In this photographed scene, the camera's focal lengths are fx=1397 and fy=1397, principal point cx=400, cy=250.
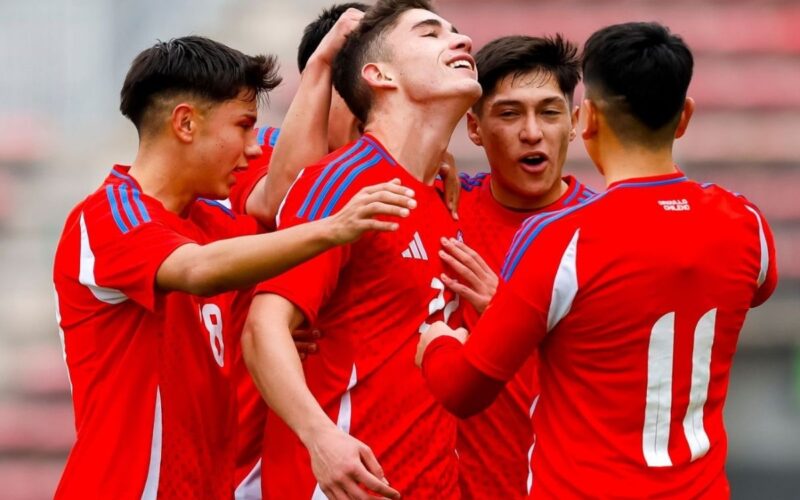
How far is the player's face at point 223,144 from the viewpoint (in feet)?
12.1

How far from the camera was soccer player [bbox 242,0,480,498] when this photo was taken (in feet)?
10.7

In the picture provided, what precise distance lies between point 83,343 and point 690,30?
14.8 feet

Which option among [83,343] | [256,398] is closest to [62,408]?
[256,398]

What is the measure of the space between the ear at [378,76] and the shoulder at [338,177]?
0.57ft

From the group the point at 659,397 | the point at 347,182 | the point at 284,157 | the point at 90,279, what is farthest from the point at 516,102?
the point at 90,279

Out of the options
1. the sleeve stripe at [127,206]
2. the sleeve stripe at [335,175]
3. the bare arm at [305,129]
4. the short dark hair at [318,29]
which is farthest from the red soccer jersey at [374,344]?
the short dark hair at [318,29]

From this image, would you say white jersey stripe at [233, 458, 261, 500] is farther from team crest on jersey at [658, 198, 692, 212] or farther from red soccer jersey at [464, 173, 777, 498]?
team crest on jersey at [658, 198, 692, 212]

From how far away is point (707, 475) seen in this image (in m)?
3.19

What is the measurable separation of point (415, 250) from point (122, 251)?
0.74m

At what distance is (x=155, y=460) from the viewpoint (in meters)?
3.50

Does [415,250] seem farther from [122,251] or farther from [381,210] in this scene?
[122,251]

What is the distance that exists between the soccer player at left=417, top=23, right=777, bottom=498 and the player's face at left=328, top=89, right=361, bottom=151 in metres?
1.06

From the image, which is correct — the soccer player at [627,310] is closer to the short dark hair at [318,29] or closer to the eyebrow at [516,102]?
the eyebrow at [516,102]

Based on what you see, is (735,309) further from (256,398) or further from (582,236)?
(256,398)
